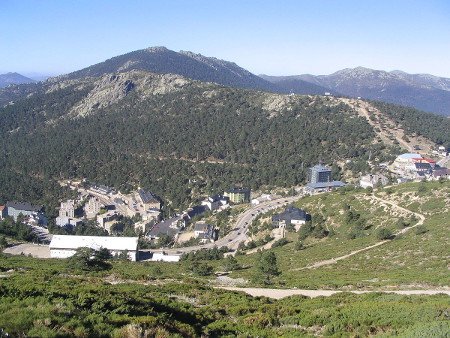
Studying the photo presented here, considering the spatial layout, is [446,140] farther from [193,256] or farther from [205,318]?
[205,318]

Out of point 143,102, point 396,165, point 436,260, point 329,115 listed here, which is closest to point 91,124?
point 143,102

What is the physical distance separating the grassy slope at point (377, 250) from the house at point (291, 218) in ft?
8.91

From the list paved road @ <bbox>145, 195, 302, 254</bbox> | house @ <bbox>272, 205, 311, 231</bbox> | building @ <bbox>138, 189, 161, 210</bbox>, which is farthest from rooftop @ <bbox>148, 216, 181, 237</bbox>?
house @ <bbox>272, 205, 311, 231</bbox>

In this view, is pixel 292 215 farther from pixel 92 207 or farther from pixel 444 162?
pixel 92 207

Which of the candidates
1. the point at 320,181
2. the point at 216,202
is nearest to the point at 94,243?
the point at 216,202

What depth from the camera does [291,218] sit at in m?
54.9

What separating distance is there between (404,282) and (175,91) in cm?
14882

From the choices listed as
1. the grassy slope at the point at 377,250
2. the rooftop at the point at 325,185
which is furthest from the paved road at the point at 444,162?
the grassy slope at the point at 377,250

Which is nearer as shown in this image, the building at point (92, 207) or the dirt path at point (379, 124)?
the building at point (92, 207)

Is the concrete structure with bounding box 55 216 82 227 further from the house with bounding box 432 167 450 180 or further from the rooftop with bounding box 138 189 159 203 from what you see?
the house with bounding box 432 167 450 180

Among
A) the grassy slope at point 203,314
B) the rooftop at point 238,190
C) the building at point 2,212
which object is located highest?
the grassy slope at point 203,314

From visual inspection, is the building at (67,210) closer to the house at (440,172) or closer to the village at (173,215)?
the village at (173,215)

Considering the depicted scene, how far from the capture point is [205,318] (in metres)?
13.7

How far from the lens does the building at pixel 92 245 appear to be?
50750 mm
